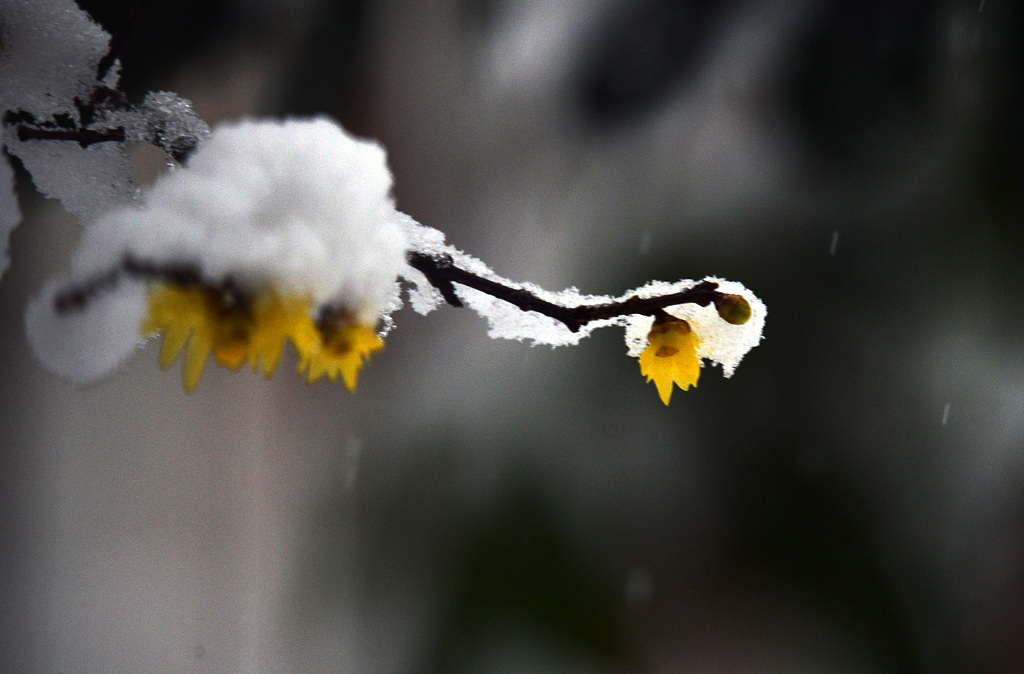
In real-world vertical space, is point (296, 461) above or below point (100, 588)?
above

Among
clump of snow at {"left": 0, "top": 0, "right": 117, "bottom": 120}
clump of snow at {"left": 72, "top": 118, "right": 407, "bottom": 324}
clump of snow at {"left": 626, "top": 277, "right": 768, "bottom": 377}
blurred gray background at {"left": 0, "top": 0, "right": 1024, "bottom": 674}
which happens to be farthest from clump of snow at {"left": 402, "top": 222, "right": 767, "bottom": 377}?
blurred gray background at {"left": 0, "top": 0, "right": 1024, "bottom": 674}

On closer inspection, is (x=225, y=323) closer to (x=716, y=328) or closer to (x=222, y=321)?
(x=222, y=321)

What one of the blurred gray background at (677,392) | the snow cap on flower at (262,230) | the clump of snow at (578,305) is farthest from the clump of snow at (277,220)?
the blurred gray background at (677,392)

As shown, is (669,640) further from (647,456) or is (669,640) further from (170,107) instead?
(170,107)

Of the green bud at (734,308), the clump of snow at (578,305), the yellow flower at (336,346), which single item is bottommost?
the yellow flower at (336,346)

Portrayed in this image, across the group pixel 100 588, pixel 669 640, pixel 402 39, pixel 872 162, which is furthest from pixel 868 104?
pixel 100 588

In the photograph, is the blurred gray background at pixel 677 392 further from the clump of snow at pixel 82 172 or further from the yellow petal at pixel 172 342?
the yellow petal at pixel 172 342

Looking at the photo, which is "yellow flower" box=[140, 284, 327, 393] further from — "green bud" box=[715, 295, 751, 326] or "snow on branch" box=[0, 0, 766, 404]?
"green bud" box=[715, 295, 751, 326]
